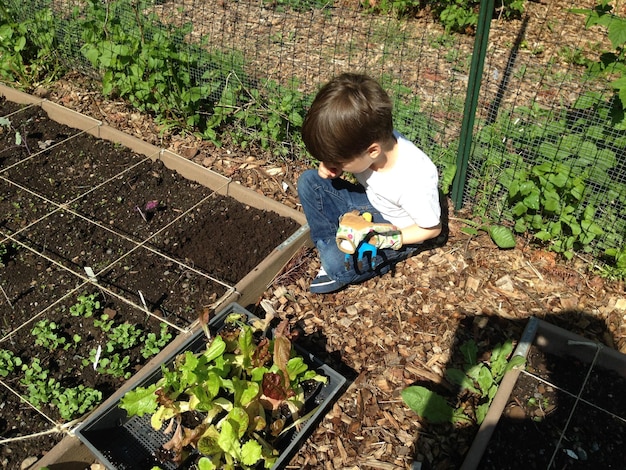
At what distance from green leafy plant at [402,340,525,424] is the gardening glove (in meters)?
0.61

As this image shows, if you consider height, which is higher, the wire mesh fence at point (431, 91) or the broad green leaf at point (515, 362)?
the wire mesh fence at point (431, 91)

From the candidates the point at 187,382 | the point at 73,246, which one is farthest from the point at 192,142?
the point at 187,382

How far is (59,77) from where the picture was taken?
4793mm

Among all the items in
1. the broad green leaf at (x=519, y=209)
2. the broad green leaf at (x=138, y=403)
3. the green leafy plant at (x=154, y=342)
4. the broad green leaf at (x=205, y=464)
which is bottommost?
the green leafy plant at (x=154, y=342)

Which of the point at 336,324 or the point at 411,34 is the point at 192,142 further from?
the point at 411,34

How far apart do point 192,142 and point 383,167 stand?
74.5 inches

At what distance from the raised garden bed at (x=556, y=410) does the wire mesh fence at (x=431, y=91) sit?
68 cm

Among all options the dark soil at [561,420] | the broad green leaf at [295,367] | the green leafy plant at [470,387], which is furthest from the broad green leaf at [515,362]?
the broad green leaf at [295,367]

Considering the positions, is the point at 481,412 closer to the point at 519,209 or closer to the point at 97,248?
the point at 519,209

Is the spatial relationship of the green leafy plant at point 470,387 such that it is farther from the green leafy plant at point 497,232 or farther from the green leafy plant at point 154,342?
the green leafy plant at point 154,342

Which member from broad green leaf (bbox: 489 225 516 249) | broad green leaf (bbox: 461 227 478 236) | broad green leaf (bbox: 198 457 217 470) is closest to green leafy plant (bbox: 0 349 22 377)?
broad green leaf (bbox: 198 457 217 470)

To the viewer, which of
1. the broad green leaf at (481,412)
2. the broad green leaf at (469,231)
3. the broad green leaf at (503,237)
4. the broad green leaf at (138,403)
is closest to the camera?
the broad green leaf at (138,403)

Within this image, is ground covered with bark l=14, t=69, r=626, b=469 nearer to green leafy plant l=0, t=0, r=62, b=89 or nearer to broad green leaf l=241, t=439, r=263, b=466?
broad green leaf l=241, t=439, r=263, b=466

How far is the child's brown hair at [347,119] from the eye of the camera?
2287 mm
